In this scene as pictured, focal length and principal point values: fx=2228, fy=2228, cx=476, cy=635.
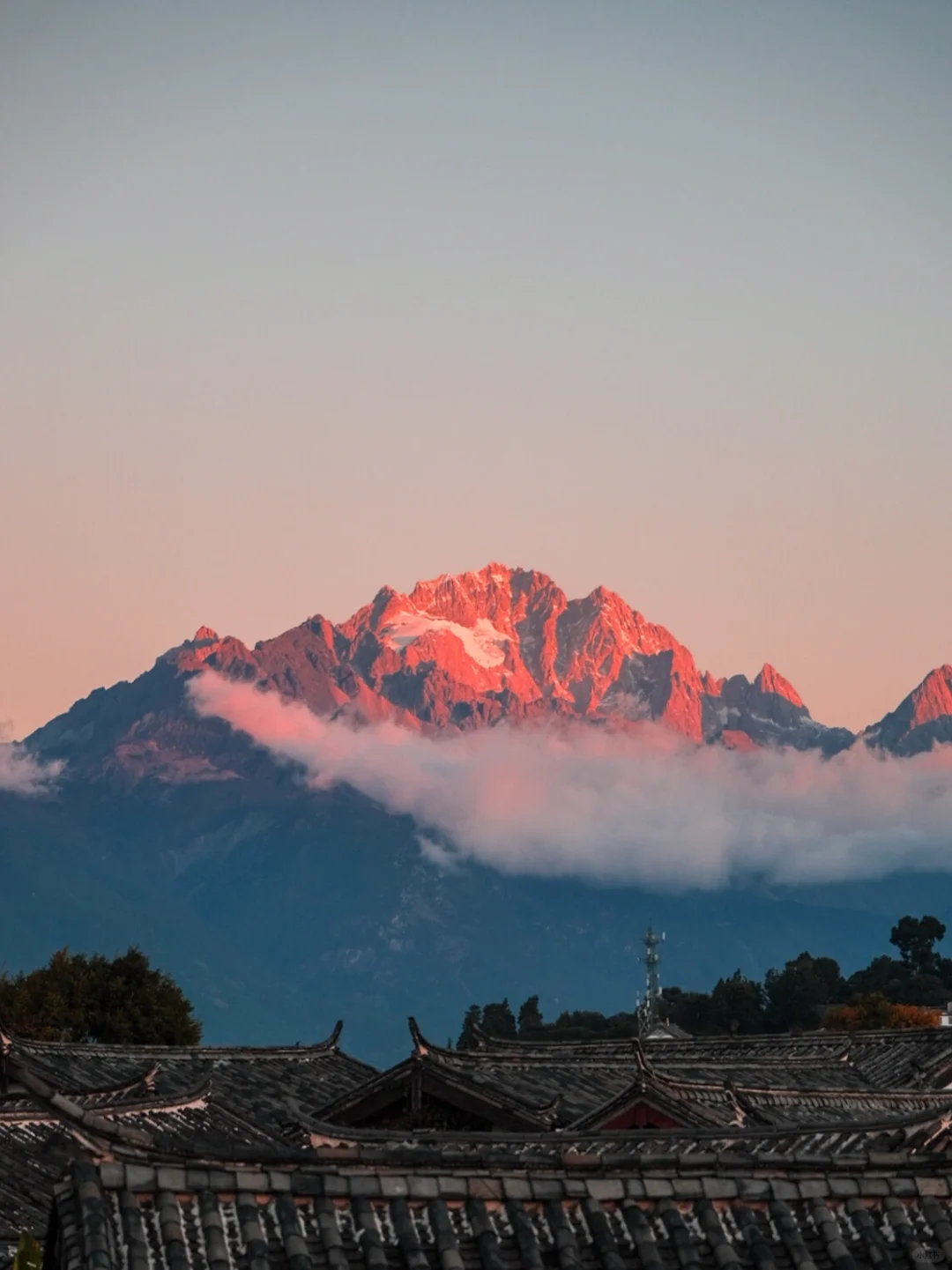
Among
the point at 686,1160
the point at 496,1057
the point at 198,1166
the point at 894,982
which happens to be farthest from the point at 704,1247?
the point at 894,982

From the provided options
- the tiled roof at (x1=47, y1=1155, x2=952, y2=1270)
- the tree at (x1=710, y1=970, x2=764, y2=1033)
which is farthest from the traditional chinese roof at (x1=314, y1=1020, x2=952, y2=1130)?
the tree at (x1=710, y1=970, x2=764, y2=1033)

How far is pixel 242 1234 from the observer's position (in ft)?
46.3

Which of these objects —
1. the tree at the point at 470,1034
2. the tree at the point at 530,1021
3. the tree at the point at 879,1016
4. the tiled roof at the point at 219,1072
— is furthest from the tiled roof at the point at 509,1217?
the tree at the point at 530,1021

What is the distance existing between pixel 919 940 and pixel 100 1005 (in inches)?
2644

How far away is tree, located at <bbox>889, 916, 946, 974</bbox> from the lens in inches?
5600

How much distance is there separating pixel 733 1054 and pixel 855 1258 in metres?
37.8

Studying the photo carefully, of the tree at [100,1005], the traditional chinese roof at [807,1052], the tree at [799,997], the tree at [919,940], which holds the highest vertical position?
the tree at [919,940]

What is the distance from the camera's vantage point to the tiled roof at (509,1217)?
14.0 metres

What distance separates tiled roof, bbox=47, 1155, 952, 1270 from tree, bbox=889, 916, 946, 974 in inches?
5054

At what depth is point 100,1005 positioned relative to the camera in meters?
91.7

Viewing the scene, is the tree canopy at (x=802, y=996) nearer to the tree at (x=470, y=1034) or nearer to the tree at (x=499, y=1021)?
the tree at (x=499, y=1021)

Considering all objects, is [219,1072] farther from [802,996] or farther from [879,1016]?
[802,996]

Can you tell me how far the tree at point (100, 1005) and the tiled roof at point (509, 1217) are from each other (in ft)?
242

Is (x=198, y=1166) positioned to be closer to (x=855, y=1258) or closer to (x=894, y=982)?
(x=855, y=1258)
